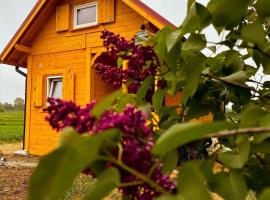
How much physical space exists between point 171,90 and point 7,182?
22.6 ft

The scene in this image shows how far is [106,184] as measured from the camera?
500mm

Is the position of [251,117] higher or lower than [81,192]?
higher

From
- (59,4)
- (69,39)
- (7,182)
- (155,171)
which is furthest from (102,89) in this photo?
(155,171)

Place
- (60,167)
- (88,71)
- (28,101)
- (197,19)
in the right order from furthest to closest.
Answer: (28,101) → (88,71) → (197,19) → (60,167)

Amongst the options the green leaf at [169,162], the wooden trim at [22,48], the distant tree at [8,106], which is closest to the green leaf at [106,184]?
the green leaf at [169,162]

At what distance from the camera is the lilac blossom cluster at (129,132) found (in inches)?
20.9

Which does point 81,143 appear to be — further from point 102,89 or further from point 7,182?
point 102,89

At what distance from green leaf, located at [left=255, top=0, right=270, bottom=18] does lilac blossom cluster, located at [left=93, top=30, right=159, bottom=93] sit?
280 mm

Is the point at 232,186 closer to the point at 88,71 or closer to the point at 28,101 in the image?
the point at 88,71

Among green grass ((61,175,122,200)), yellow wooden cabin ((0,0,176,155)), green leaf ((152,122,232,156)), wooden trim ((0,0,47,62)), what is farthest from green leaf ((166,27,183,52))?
wooden trim ((0,0,47,62))

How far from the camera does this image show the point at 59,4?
1075 centimetres

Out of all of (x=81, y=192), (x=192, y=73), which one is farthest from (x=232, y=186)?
(x=81, y=192)

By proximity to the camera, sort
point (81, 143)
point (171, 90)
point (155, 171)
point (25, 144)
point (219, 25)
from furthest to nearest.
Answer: point (25, 144)
point (171, 90)
point (219, 25)
point (155, 171)
point (81, 143)

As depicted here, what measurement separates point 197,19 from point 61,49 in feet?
33.0
